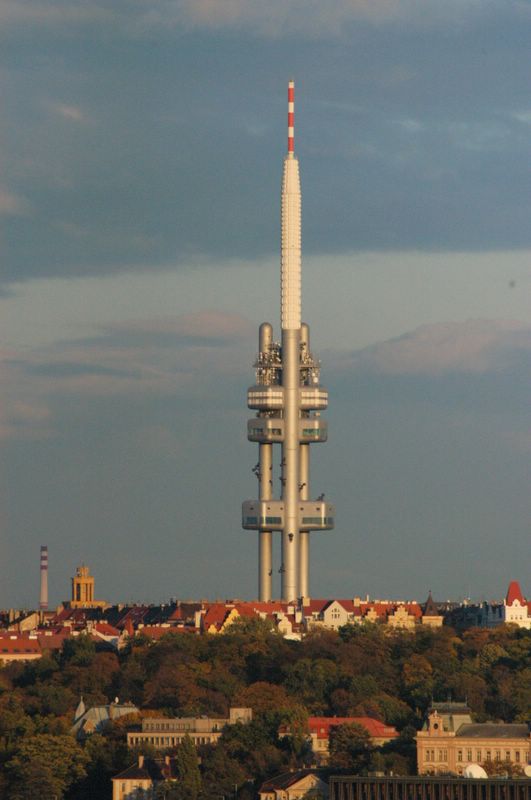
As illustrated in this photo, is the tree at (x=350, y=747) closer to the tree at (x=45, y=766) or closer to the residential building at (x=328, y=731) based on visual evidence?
the residential building at (x=328, y=731)

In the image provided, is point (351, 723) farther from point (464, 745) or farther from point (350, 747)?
point (464, 745)

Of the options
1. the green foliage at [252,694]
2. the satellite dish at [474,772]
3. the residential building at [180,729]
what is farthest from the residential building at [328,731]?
the satellite dish at [474,772]

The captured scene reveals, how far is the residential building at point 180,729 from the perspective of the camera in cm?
17062

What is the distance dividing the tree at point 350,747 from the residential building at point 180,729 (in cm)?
838

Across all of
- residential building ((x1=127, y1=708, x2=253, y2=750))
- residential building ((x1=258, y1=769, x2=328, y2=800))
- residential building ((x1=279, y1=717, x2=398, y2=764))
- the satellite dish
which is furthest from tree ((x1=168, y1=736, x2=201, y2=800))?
the satellite dish

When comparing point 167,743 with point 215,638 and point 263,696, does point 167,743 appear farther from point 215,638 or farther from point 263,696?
point 215,638

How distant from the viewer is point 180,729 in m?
173

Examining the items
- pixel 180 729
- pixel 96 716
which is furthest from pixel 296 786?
pixel 96 716

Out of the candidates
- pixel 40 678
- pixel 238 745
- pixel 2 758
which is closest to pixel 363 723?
pixel 238 745

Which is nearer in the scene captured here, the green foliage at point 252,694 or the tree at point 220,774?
the tree at point 220,774

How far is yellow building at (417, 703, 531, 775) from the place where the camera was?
527ft

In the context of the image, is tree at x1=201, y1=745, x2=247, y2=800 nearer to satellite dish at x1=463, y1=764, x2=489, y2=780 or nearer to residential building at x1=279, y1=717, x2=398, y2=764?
residential building at x1=279, y1=717, x2=398, y2=764

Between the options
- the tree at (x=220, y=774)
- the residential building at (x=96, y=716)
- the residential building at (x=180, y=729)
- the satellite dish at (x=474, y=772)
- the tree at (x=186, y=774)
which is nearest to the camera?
the satellite dish at (x=474, y=772)

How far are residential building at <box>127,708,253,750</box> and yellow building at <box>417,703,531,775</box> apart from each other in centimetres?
1315
